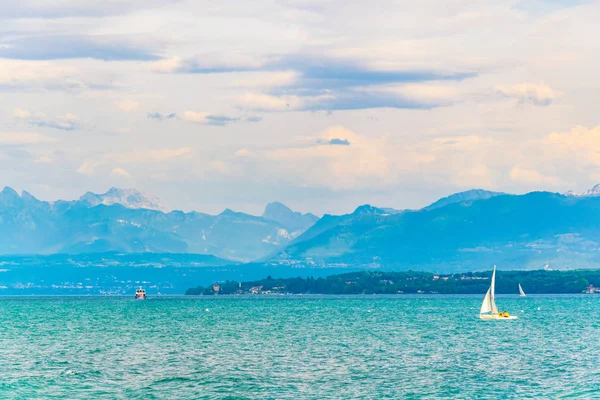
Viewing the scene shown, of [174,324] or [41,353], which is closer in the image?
[41,353]

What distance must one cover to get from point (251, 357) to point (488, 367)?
2914cm

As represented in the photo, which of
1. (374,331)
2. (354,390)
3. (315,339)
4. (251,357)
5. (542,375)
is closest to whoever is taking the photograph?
(354,390)

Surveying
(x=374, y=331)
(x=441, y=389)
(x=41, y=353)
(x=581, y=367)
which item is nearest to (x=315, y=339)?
(x=374, y=331)

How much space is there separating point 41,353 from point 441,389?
60158 mm

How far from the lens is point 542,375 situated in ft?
320

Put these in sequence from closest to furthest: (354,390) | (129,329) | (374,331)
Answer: (354,390)
(374,331)
(129,329)

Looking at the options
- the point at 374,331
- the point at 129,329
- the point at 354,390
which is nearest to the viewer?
the point at 354,390

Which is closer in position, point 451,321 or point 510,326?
point 510,326

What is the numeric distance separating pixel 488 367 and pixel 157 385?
36533 millimetres

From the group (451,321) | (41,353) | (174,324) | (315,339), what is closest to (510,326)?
(451,321)

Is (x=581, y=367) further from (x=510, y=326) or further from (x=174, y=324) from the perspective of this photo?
(x=174, y=324)

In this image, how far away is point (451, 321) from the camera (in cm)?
19988

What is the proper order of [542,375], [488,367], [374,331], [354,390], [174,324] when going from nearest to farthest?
[354,390] < [542,375] < [488,367] < [374,331] < [174,324]

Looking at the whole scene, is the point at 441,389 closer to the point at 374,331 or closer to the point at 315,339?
the point at 315,339
